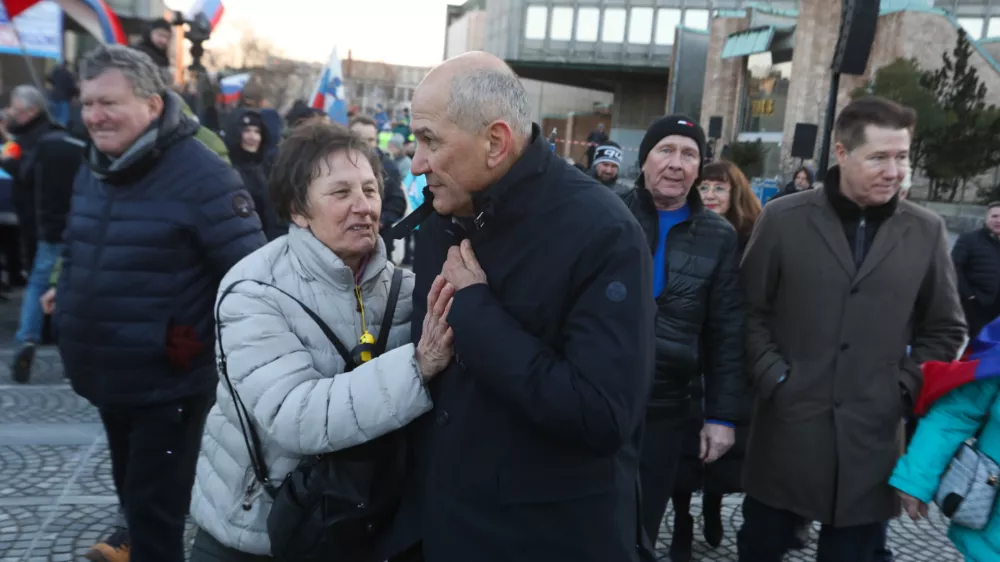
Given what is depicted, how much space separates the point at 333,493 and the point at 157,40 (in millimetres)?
6099

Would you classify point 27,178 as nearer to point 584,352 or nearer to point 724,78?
point 584,352

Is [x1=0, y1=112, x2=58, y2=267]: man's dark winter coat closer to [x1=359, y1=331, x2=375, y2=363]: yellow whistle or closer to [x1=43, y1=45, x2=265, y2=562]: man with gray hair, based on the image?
[x1=43, y1=45, x2=265, y2=562]: man with gray hair

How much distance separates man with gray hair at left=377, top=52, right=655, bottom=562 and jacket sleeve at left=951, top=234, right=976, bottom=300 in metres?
6.63

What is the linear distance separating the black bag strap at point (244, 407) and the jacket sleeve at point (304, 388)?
0.05m

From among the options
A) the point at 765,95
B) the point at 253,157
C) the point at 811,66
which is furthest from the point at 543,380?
the point at 765,95

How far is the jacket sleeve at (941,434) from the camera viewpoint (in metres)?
2.31

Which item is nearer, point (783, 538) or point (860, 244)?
point (860, 244)

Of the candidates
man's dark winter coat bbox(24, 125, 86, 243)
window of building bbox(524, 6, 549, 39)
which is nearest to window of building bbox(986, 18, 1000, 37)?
window of building bbox(524, 6, 549, 39)

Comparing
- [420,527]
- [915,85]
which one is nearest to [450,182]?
[420,527]

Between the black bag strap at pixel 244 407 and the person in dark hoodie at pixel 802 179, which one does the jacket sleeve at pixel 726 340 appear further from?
the person in dark hoodie at pixel 802 179

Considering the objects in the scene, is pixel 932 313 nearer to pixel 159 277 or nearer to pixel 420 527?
pixel 420 527

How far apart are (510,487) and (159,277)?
1597 mm

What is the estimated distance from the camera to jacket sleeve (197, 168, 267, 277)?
2814mm

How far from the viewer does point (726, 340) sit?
3.11m
